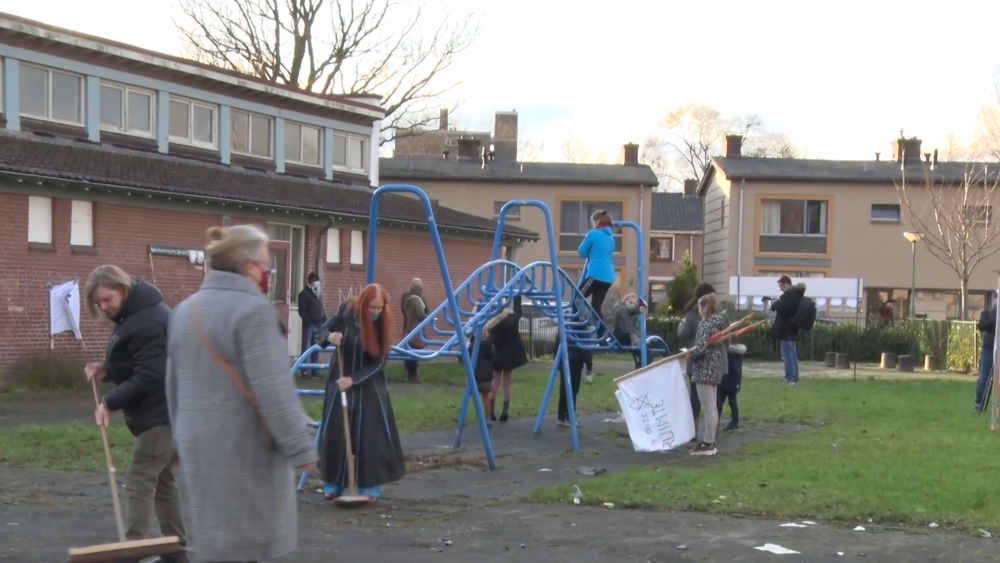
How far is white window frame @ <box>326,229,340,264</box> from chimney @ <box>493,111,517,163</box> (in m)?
27.7

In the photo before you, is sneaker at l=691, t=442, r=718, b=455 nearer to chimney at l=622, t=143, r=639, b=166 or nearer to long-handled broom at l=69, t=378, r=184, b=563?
long-handled broom at l=69, t=378, r=184, b=563

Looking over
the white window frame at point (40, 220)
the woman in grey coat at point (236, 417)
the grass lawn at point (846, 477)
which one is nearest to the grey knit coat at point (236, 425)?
the woman in grey coat at point (236, 417)

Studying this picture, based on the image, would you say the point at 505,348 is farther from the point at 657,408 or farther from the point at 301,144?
the point at 301,144

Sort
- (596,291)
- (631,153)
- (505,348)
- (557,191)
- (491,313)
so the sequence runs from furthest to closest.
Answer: (631,153)
(557,191)
(505,348)
(596,291)
(491,313)

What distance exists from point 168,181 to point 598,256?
13808 millimetres

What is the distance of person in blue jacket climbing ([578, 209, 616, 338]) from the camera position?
1523 cm

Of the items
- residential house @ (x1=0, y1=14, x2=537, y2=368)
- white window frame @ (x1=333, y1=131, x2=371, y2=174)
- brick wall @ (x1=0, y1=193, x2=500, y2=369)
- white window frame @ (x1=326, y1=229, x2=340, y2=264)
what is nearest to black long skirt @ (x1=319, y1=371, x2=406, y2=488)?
brick wall @ (x1=0, y1=193, x2=500, y2=369)

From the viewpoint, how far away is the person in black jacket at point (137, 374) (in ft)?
23.3

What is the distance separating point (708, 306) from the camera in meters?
14.1

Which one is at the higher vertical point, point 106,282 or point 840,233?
point 840,233

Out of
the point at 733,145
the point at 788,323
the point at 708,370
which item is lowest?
the point at 708,370

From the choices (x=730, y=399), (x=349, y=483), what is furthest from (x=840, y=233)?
(x=349, y=483)

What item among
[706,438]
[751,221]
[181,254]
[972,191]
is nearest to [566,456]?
[706,438]

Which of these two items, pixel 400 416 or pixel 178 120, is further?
pixel 178 120
